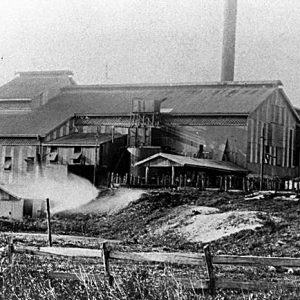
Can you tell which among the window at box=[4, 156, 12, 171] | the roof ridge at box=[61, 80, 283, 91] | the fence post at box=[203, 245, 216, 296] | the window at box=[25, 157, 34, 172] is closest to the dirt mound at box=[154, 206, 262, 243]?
the fence post at box=[203, 245, 216, 296]

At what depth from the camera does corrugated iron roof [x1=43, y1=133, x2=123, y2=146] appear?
55156mm

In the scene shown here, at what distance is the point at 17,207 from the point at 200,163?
1334cm

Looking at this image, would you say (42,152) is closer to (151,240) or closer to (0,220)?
(0,220)

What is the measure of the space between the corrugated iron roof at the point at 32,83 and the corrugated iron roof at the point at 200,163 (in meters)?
21.3

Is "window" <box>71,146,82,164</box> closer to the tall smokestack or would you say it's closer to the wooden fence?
the tall smokestack

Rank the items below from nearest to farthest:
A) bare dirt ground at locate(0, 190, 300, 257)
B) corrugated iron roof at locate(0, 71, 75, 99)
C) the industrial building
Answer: bare dirt ground at locate(0, 190, 300, 257)
the industrial building
corrugated iron roof at locate(0, 71, 75, 99)

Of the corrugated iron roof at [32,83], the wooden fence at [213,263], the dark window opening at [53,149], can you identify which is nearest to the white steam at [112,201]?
the dark window opening at [53,149]

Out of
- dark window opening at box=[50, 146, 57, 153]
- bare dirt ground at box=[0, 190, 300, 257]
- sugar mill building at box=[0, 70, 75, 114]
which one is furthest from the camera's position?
sugar mill building at box=[0, 70, 75, 114]

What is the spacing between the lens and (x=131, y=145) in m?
56.4

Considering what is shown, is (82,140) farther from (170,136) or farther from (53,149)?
(170,136)

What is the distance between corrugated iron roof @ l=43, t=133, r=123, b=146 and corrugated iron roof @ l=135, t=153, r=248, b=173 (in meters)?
4.37

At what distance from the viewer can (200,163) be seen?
5062 cm

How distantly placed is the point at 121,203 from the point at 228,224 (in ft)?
41.5

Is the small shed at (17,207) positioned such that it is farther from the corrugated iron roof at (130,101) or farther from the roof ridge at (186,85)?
the roof ridge at (186,85)
